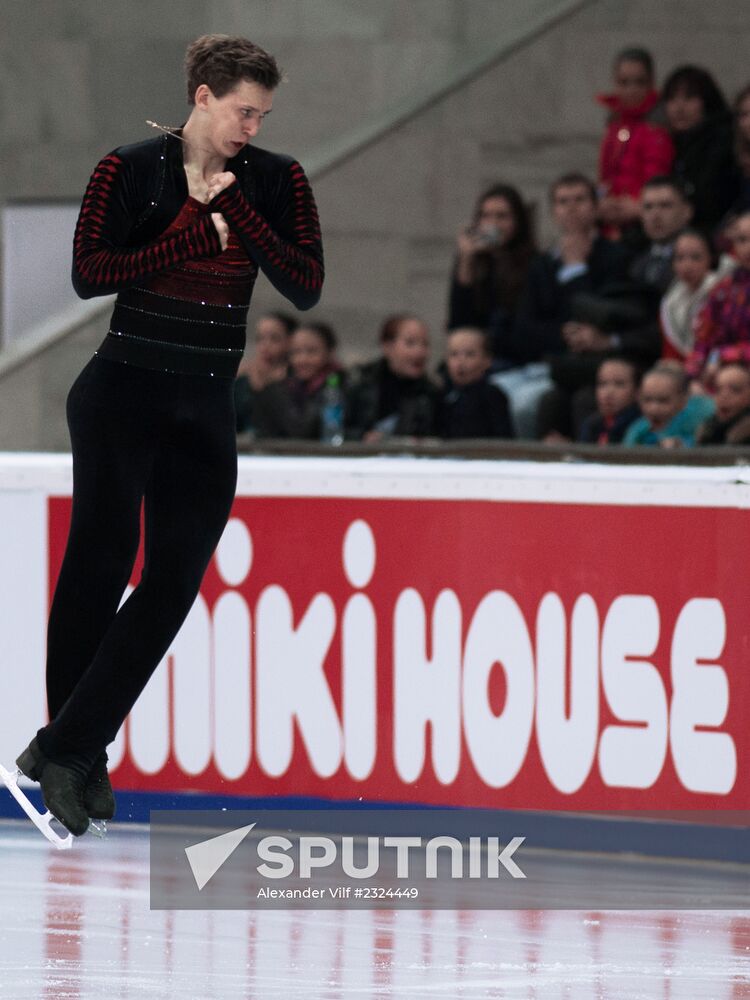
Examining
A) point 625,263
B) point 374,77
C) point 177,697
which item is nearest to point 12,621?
point 177,697

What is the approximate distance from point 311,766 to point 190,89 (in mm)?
2179

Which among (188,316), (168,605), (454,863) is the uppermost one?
(188,316)

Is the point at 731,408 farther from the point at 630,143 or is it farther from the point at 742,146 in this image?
the point at 630,143

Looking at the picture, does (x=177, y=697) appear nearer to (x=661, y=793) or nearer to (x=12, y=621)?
(x=12, y=621)

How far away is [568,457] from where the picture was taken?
22.9 ft

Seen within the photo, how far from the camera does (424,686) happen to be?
17.5ft

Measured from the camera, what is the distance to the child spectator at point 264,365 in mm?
8586

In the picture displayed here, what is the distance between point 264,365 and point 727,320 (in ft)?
7.15

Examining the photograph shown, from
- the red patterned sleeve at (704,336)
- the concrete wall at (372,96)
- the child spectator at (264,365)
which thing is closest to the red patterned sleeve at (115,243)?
the red patterned sleeve at (704,336)

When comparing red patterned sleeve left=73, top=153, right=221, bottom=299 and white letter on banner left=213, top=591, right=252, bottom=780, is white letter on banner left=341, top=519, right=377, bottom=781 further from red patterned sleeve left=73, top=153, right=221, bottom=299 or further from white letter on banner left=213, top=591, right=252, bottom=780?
red patterned sleeve left=73, top=153, right=221, bottom=299

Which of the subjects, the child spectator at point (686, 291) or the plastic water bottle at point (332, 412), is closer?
the child spectator at point (686, 291)

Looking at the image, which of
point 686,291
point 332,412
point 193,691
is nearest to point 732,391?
point 686,291

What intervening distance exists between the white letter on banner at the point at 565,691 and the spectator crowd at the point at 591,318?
2364 mm

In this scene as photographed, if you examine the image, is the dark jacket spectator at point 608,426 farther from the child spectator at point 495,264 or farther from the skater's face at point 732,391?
the child spectator at point 495,264
